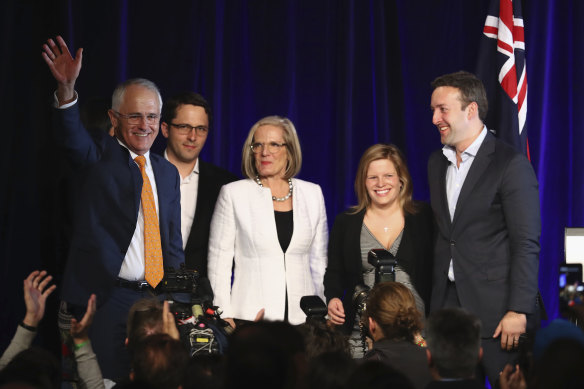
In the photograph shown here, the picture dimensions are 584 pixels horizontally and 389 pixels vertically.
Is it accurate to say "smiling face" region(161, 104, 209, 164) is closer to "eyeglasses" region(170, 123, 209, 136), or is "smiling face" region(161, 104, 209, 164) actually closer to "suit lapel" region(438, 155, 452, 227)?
"eyeglasses" region(170, 123, 209, 136)

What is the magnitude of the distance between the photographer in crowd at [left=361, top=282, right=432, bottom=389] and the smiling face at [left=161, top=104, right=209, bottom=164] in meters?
1.61

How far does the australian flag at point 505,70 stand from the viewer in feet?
14.6

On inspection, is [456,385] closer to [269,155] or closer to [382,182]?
[382,182]

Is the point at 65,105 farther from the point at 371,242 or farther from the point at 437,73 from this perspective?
the point at 437,73

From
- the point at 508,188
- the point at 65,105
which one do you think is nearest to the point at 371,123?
the point at 508,188

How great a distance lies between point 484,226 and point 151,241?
1541 millimetres

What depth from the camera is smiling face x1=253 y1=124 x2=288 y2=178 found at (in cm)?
382

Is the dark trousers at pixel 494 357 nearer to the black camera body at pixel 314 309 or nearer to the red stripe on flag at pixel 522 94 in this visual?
the black camera body at pixel 314 309

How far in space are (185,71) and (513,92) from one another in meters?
2.09

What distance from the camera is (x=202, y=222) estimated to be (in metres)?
4.05

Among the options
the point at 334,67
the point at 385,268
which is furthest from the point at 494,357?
the point at 334,67

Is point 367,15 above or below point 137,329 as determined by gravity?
above

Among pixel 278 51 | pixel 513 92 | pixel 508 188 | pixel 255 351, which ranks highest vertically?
pixel 278 51

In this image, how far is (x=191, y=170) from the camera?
163 inches
